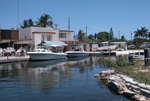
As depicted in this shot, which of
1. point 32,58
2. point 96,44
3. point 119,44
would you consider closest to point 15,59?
point 32,58

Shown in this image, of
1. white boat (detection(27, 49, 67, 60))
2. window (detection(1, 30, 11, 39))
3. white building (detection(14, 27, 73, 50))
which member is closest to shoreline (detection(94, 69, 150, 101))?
white boat (detection(27, 49, 67, 60))

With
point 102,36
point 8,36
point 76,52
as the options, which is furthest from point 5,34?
point 102,36

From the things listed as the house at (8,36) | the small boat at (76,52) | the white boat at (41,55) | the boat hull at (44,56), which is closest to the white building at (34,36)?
the house at (8,36)

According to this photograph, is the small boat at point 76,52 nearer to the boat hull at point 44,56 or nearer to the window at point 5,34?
the boat hull at point 44,56

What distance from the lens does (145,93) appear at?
9.06m

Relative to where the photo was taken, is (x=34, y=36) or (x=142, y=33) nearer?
(x=34, y=36)

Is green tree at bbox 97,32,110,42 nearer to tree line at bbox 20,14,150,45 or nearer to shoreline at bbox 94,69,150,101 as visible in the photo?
tree line at bbox 20,14,150,45

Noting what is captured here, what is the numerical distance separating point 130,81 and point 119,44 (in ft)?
200

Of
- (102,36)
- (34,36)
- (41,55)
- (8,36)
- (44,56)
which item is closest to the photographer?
(41,55)

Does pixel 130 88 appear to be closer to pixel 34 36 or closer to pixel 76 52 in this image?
pixel 34 36

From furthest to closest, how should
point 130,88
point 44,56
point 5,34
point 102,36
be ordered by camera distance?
point 102,36, point 5,34, point 44,56, point 130,88

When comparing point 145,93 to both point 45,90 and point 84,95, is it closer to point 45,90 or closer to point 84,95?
point 84,95

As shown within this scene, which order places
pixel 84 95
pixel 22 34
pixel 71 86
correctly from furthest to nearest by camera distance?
pixel 22 34 → pixel 71 86 → pixel 84 95

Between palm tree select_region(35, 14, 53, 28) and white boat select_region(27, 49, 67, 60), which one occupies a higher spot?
palm tree select_region(35, 14, 53, 28)
